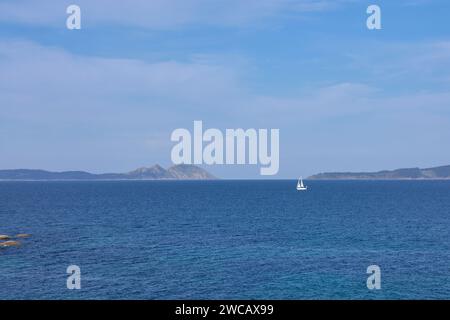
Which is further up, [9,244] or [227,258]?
[9,244]

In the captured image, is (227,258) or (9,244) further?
(9,244)

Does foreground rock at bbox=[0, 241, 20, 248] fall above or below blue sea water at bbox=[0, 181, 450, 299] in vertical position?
above

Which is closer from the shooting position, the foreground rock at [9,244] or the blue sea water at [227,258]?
the blue sea water at [227,258]

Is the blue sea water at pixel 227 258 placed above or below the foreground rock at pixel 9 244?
below

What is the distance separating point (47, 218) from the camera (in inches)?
4855

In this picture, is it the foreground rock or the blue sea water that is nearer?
the blue sea water

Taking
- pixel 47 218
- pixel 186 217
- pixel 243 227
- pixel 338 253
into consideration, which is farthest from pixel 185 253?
pixel 47 218
